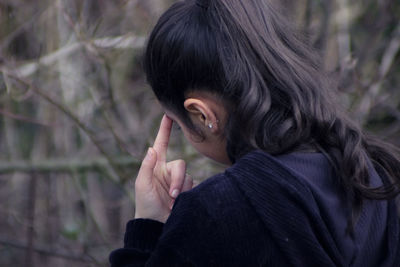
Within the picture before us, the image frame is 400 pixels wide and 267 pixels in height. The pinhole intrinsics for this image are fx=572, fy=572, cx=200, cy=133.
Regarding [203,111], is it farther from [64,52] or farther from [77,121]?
[64,52]

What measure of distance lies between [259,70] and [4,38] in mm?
2331

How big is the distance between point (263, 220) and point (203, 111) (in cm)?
35

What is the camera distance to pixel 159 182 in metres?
1.67

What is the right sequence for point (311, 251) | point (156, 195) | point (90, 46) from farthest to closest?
1. point (90, 46)
2. point (156, 195)
3. point (311, 251)

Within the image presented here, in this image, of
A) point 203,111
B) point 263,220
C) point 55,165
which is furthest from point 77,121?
point 263,220

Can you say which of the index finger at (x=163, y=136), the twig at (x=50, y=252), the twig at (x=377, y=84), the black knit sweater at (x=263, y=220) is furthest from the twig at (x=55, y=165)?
the black knit sweater at (x=263, y=220)

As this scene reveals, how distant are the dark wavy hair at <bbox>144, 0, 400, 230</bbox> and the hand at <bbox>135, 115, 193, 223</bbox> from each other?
0.19m

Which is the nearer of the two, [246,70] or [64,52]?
[246,70]

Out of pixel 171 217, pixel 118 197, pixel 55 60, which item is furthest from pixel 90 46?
pixel 118 197

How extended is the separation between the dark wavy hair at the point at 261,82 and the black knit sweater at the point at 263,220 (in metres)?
0.07

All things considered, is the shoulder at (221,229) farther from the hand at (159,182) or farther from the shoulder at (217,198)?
the hand at (159,182)

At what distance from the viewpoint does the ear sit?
1.46 metres

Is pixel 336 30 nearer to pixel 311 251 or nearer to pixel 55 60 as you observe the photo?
pixel 55 60

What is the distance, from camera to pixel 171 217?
52.5 inches
